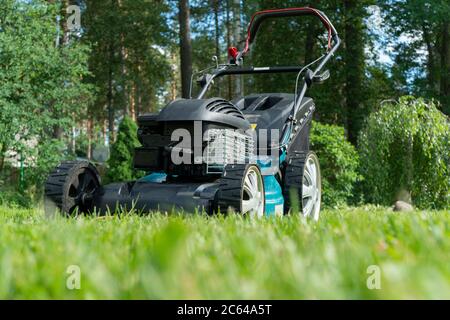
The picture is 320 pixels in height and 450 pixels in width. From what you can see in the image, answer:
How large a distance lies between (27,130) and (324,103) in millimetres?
10342

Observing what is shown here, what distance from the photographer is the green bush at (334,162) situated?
1173cm

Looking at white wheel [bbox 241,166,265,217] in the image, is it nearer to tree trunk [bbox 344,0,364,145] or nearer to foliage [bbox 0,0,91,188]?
foliage [bbox 0,0,91,188]

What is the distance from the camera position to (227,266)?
1.31 meters

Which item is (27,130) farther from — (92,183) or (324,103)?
(324,103)

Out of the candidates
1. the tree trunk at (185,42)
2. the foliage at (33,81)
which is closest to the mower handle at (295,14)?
the foliage at (33,81)

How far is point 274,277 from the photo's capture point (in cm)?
121

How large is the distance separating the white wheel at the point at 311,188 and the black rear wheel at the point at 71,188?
5.67 ft

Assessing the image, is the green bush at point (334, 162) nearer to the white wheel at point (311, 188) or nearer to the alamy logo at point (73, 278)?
the white wheel at point (311, 188)

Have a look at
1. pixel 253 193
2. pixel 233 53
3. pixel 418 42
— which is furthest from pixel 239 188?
pixel 418 42

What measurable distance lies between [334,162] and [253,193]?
8229mm

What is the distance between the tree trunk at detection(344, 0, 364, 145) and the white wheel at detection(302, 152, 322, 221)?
13374 millimetres

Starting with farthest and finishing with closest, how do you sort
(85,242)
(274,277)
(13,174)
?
1. (13,174)
2. (85,242)
3. (274,277)

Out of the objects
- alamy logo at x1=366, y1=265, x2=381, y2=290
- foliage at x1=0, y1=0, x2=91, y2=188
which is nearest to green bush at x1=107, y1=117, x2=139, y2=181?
foliage at x1=0, y1=0, x2=91, y2=188
